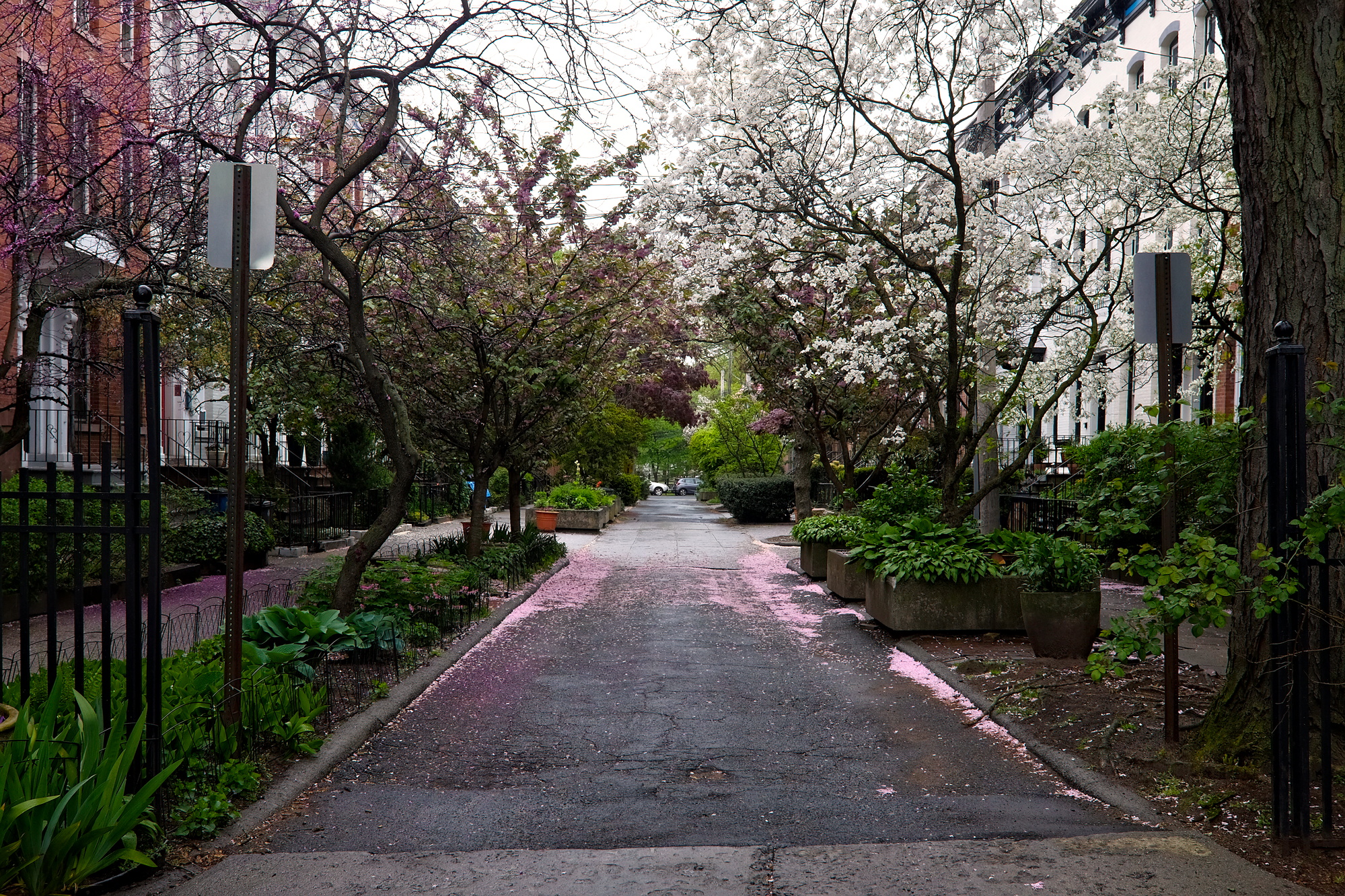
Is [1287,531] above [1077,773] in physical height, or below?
above

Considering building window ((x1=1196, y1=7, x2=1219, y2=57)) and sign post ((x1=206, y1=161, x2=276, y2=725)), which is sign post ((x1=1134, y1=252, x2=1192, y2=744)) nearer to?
sign post ((x1=206, y1=161, x2=276, y2=725))

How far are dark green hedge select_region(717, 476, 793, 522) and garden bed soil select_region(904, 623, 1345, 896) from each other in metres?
23.3

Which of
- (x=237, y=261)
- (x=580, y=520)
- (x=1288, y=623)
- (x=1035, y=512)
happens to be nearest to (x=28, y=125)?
(x=237, y=261)

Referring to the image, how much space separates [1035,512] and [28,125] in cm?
1590

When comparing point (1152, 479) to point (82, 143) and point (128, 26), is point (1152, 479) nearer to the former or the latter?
point (82, 143)

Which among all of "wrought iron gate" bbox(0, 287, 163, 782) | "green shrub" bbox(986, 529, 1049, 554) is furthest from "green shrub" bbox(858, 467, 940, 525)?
"wrought iron gate" bbox(0, 287, 163, 782)

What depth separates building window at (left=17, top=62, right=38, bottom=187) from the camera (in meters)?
9.49

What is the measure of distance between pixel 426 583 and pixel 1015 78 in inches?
343

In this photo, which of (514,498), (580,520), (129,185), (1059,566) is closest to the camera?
(1059,566)

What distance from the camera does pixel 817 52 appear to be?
10430 mm

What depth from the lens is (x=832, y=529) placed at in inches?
590

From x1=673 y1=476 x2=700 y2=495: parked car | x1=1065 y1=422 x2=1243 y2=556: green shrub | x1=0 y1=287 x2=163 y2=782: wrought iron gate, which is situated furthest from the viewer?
x1=673 y1=476 x2=700 y2=495: parked car

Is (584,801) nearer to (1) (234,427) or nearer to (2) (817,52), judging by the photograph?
(1) (234,427)

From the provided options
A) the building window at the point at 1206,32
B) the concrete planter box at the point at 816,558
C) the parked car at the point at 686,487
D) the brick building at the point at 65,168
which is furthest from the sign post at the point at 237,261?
the parked car at the point at 686,487
